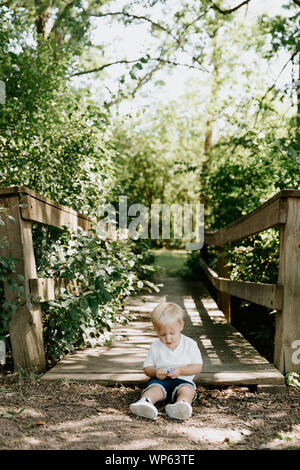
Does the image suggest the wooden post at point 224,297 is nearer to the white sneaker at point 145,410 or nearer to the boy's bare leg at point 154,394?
the boy's bare leg at point 154,394

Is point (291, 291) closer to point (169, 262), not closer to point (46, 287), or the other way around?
point (46, 287)

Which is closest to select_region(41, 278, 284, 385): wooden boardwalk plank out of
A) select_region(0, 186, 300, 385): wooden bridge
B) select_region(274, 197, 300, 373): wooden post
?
select_region(0, 186, 300, 385): wooden bridge

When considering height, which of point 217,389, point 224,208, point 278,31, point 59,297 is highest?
point 278,31

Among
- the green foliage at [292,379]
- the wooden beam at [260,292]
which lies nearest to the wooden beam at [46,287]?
the wooden beam at [260,292]

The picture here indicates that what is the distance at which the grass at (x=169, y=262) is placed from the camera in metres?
12.5

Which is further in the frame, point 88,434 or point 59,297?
point 59,297

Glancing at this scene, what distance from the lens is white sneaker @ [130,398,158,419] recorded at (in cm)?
260

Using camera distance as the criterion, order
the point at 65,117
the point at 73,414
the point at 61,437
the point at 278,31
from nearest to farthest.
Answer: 1. the point at 61,437
2. the point at 73,414
3. the point at 65,117
4. the point at 278,31

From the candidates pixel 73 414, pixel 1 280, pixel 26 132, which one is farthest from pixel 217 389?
pixel 26 132

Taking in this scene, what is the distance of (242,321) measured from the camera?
695 centimetres

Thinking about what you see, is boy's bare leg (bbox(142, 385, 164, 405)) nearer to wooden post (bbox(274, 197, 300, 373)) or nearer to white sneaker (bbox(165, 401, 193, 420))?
white sneaker (bbox(165, 401, 193, 420))
